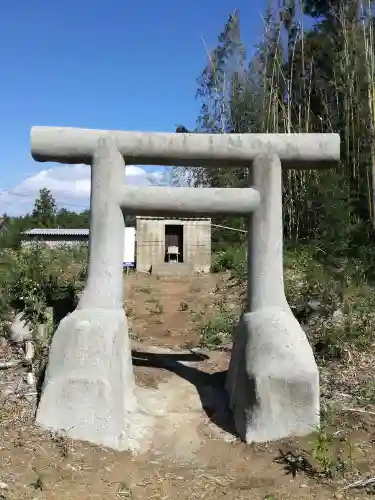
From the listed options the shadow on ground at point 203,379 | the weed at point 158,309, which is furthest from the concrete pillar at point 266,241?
the weed at point 158,309

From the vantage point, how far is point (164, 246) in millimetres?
12695

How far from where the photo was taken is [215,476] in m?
3.38

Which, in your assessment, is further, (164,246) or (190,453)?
(164,246)

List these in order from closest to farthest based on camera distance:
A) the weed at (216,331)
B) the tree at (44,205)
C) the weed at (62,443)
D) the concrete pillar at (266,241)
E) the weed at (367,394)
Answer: the weed at (62,443) → the weed at (367,394) → the concrete pillar at (266,241) → the weed at (216,331) → the tree at (44,205)

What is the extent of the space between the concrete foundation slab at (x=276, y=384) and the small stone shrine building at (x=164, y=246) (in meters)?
8.12

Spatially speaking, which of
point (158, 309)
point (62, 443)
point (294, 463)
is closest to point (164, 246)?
point (158, 309)

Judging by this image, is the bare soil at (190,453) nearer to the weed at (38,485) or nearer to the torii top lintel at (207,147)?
the weed at (38,485)

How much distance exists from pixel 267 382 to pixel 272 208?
4.38 ft

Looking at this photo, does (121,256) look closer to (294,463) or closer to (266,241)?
(266,241)

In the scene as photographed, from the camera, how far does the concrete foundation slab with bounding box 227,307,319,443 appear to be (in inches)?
146

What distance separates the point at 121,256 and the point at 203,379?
57.4 inches

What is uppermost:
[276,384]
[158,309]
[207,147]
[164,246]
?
[207,147]

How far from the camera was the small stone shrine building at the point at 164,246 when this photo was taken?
40.1 feet

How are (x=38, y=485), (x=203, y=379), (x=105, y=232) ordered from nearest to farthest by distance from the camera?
(x=38, y=485)
(x=105, y=232)
(x=203, y=379)
